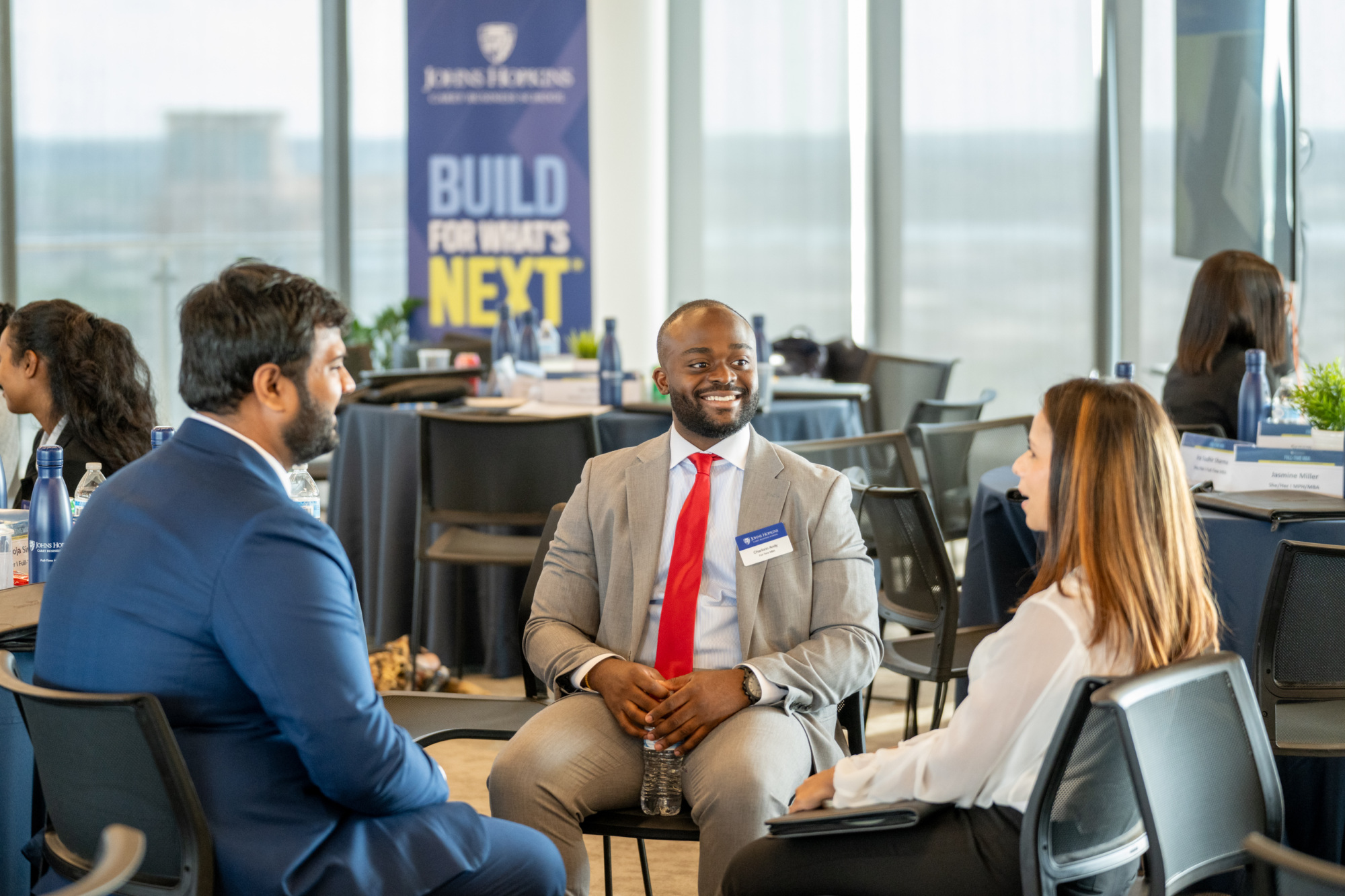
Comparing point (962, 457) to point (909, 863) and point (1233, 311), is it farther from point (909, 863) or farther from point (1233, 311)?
point (909, 863)

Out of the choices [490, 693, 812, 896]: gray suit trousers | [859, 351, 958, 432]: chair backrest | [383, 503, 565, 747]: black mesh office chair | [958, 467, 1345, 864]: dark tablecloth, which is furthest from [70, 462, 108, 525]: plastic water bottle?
[859, 351, 958, 432]: chair backrest

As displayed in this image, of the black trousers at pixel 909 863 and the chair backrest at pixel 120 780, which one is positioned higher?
the chair backrest at pixel 120 780

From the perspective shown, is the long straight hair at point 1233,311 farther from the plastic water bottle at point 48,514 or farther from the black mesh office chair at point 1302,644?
the plastic water bottle at point 48,514

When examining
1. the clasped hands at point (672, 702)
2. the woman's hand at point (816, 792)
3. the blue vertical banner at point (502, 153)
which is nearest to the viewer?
the woman's hand at point (816, 792)

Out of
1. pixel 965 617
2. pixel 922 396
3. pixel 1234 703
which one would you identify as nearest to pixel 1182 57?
pixel 922 396

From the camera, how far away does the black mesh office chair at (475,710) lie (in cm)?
229

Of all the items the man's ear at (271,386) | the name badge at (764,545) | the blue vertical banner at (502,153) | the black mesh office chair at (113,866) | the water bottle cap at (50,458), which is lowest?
the black mesh office chair at (113,866)

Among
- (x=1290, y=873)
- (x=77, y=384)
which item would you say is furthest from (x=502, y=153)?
(x=1290, y=873)

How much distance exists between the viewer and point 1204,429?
368 centimetres

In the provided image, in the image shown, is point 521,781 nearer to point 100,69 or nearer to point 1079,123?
point 1079,123

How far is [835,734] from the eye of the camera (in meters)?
2.40

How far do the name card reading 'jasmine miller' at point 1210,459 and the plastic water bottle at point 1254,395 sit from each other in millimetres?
238

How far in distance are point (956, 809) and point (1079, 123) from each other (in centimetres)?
634

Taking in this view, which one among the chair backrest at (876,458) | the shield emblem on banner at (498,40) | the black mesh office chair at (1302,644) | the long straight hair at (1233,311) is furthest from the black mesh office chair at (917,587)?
the shield emblem on banner at (498,40)
